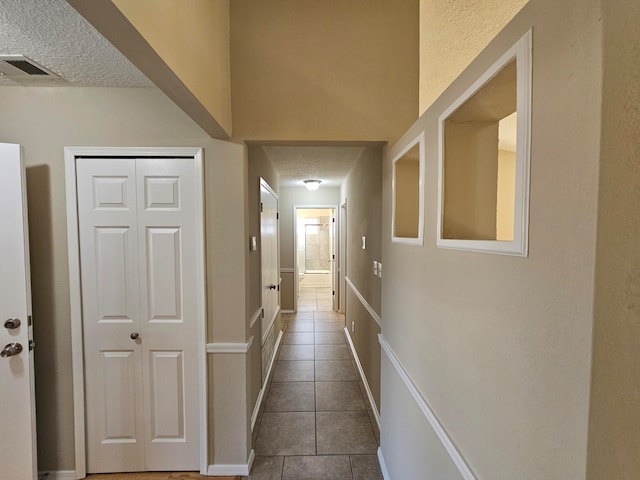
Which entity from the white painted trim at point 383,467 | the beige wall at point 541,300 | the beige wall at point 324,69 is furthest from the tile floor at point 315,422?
the beige wall at point 324,69

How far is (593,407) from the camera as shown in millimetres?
424

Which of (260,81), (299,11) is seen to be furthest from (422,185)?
(299,11)

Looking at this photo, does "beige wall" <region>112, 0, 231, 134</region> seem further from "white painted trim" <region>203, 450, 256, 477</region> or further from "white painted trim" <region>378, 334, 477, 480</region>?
"white painted trim" <region>203, 450, 256, 477</region>

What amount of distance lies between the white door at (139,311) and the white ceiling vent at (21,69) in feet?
1.49

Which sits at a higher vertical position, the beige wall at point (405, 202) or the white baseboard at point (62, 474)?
the beige wall at point (405, 202)

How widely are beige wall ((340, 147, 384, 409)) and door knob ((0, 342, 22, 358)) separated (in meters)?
2.22

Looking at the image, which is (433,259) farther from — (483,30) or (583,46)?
(483,30)

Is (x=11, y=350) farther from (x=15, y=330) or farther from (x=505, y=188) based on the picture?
(x=505, y=188)

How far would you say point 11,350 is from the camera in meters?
1.45

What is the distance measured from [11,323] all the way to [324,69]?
7.51ft

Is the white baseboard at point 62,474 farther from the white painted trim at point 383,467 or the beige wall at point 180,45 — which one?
the beige wall at point 180,45

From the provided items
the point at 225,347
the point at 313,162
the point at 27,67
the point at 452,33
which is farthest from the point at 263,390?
the point at 452,33

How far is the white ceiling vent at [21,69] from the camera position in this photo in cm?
130

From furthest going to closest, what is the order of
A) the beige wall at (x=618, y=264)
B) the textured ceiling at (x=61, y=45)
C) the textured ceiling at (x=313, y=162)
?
the textured ceiling at (x=313, y=162) < the textured ceiling at (x=61, y=45) < the beige wall at (x=618, y=264)
